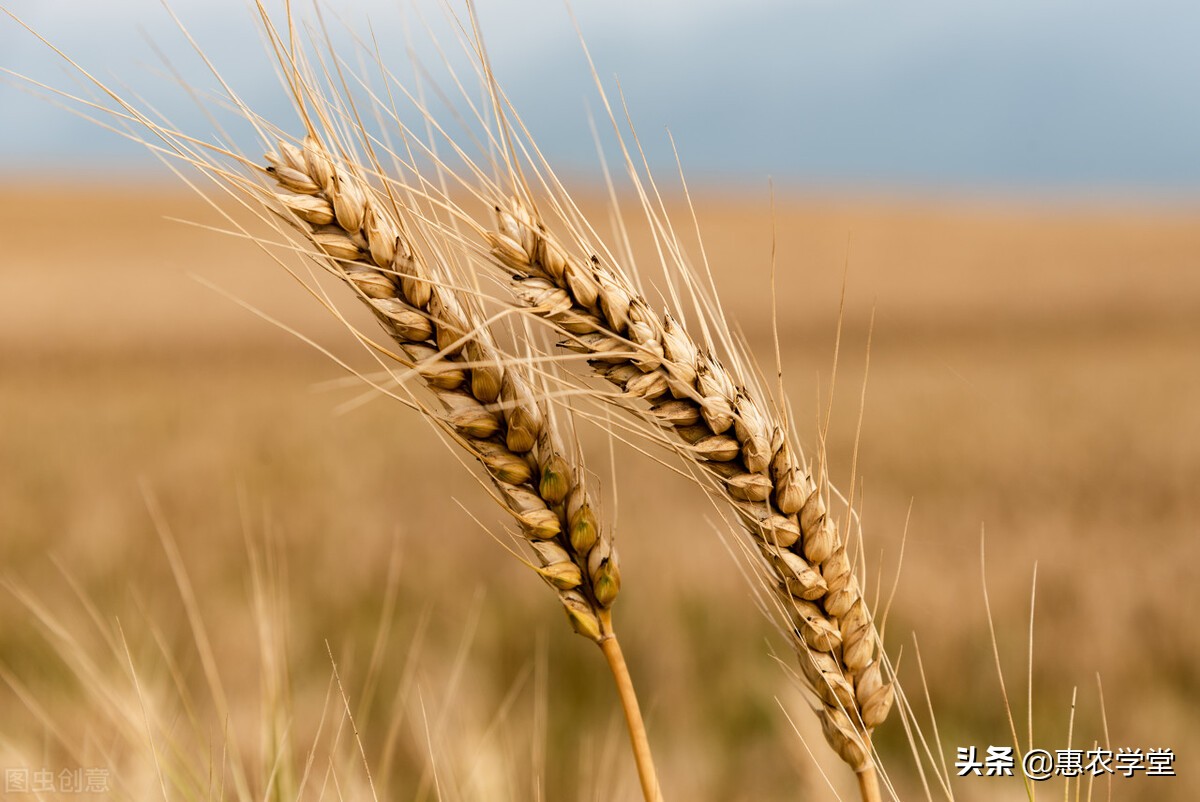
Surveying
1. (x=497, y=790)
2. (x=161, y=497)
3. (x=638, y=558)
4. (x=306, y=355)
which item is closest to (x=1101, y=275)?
(x=306, y=355)

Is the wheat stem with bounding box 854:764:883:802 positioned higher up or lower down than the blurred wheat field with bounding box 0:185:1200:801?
higher up

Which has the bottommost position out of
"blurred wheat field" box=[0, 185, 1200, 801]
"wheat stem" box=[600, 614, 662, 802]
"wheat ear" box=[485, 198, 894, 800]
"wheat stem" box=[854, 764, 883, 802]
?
"blurred wheat field" box=[0, 185, 1200, 801]

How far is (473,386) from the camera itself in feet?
2.89

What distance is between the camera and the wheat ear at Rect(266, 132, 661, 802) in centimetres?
86

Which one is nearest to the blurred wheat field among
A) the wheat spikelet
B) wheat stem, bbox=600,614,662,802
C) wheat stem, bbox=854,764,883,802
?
the wheat spikelet

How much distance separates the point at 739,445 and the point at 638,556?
109 inches

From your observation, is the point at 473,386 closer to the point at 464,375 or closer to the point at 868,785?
the point at 464,375

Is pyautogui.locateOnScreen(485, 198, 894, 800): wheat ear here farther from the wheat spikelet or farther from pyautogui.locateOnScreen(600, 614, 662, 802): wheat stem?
pyautogui.locateOnScreen(600, 614, 662, 802): wheat stem

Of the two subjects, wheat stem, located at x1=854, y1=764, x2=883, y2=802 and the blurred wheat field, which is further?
the blurred wheat field

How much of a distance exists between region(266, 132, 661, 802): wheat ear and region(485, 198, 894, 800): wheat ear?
85mm

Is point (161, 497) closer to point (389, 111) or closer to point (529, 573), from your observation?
point (529, 573)

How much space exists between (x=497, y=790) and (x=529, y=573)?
1.91 m

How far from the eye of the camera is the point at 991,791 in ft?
5.98

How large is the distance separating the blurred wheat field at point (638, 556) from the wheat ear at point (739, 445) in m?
0.25
